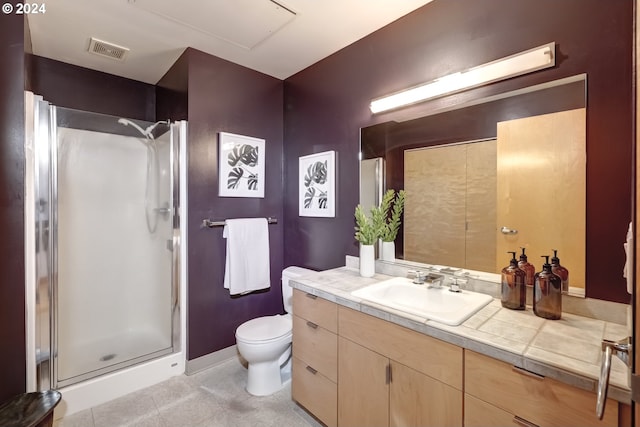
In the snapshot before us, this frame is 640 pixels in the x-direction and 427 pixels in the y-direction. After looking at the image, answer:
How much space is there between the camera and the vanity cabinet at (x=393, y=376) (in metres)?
1.11

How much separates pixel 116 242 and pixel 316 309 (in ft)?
6.63

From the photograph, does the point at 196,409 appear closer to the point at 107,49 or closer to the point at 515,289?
the point at 515,289

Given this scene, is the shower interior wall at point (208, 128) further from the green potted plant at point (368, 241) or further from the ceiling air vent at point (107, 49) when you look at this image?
the green potted plant at point (368, 241)

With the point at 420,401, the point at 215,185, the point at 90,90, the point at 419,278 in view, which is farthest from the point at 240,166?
the point at 420,401

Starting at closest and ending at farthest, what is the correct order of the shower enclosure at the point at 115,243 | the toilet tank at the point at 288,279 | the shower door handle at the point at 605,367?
1. the shower door handle at the point at 605,367
2. the shower enclosure at the point at 115,243
3. the toilet tank at the point at 288,279

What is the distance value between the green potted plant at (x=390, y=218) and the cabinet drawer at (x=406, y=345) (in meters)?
0.63

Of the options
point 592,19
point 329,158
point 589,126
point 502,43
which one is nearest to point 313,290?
point 329,158

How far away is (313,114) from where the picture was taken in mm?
2514

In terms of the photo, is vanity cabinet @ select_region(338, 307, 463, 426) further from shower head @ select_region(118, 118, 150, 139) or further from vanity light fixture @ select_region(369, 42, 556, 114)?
shower head @ select_region(118, 118, 150, 139)

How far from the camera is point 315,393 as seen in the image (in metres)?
1.66

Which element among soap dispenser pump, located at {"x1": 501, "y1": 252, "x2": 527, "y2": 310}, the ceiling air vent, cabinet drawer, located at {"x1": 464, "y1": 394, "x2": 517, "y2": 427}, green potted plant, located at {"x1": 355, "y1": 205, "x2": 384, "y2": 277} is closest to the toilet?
green potted plant, located at {"x1": 355, "y1": 205, "x2": 384, "y2": 277}

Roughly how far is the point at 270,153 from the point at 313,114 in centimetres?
54

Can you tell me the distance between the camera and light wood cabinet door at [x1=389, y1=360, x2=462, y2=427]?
1095mm

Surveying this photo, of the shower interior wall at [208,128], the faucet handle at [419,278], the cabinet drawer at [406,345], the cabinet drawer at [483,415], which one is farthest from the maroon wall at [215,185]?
the cabinet drawer at [483,415]
